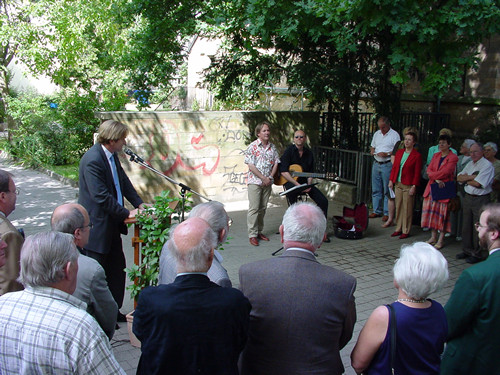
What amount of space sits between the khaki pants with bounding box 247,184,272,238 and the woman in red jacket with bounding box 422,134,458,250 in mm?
2620

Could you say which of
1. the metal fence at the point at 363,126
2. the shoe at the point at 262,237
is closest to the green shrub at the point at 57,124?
the metal fence at the point at 363,126

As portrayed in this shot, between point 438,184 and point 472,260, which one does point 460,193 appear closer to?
point 438,184

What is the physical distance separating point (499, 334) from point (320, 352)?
3.90 feet

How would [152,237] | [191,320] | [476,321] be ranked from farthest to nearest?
[152,237]
[476,321]
[191,320]

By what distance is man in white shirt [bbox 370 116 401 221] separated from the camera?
9.95 m

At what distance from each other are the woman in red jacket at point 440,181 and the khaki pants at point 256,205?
262 cm

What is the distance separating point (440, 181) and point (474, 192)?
653 millimetres

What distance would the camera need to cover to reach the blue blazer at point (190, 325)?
98.9 inches

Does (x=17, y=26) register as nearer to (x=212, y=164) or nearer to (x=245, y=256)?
(x=212, y=164)

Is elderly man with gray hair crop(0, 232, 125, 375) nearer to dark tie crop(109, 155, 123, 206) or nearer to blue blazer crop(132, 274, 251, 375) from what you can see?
blue blazer crop(132, 274, 251, 375)

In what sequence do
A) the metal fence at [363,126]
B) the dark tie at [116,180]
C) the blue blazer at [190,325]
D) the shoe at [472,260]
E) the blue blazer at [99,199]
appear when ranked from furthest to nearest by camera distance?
the metal fence at [363,126]
the shoe at [472,260]
the dark tie at [116,180]
the blue blazer at [99,199]
the blue blazer at [190,325]

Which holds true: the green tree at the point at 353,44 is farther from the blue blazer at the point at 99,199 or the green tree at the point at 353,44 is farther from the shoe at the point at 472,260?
the blue blazer at the point at 99,199

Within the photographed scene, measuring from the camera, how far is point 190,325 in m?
2.51

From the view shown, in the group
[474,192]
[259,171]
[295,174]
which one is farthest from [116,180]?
[474,192]
